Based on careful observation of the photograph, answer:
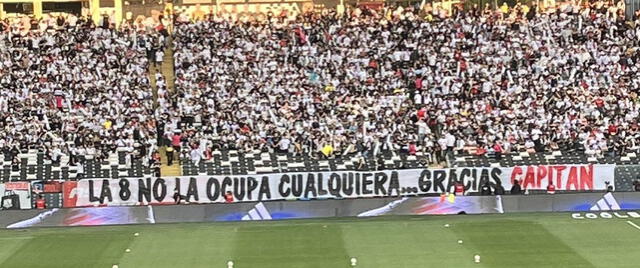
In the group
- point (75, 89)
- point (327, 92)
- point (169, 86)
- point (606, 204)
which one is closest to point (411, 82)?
point (327, 92)

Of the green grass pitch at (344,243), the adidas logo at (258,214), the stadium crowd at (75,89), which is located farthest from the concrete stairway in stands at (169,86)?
the green grass pitch at (344,243)

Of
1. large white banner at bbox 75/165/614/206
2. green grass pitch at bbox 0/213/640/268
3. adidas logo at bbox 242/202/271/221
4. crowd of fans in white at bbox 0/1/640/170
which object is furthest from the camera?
crowd of fans in white at bbox 0/1/640/170

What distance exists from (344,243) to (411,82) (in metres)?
18.9

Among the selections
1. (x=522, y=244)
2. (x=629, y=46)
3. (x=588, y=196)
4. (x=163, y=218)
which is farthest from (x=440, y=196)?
(x=629, y=46)

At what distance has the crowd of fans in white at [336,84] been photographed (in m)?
37.8

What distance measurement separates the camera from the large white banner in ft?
102

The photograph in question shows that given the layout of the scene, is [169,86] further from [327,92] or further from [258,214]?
[258,214]

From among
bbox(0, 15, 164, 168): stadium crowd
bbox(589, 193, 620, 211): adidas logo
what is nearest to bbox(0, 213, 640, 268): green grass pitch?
bbox(589, 193, 620, 211): adidas logo

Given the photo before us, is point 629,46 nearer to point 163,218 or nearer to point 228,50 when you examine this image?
point 228,50

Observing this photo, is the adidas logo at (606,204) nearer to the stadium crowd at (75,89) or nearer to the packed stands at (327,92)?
the packed stands at (327,92)

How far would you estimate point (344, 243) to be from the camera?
25375 millimetres

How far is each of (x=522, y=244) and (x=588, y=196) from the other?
7.02 meters

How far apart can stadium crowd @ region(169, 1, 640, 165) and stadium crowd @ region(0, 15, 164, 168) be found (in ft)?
5.12

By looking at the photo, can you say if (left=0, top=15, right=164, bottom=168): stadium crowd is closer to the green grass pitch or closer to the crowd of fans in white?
the crowd of fans in white
